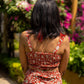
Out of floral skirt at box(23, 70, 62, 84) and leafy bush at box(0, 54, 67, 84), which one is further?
leafy bush at box(0, 54, 67, 84)

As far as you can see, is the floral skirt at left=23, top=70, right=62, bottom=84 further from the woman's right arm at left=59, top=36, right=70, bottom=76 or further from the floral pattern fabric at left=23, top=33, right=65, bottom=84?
the woman's right arm at left=59, top=36, right=70, bottom=76

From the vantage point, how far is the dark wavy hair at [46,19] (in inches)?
59.9

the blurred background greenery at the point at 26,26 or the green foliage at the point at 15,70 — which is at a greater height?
the blurred background greenery at the point at 26,26

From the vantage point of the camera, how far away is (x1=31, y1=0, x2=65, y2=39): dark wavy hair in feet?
4.99

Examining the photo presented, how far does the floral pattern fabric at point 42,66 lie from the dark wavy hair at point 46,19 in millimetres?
112

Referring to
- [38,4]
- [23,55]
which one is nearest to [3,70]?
[23,55]

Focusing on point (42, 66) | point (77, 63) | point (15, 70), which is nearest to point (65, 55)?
point (42, 66)

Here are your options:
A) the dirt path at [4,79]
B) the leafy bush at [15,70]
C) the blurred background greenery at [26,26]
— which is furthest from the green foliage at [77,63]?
the dirt path at [4,79]

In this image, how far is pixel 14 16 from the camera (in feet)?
14.1

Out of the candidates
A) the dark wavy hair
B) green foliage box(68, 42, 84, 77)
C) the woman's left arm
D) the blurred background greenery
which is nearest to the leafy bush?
the blurred background greenery

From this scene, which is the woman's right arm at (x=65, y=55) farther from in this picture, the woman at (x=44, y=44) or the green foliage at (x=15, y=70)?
the green foliage at (x=15, y=70)

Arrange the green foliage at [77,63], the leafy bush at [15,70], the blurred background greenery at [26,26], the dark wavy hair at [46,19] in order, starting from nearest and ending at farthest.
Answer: the dark wavy hair at [46,19] → the green foliage at [77,63] → the blurred background greenery at [26,26] → the leafy bush at [15,70]

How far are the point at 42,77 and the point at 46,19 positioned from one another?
0.55m

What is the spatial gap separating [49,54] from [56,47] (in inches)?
3.7
